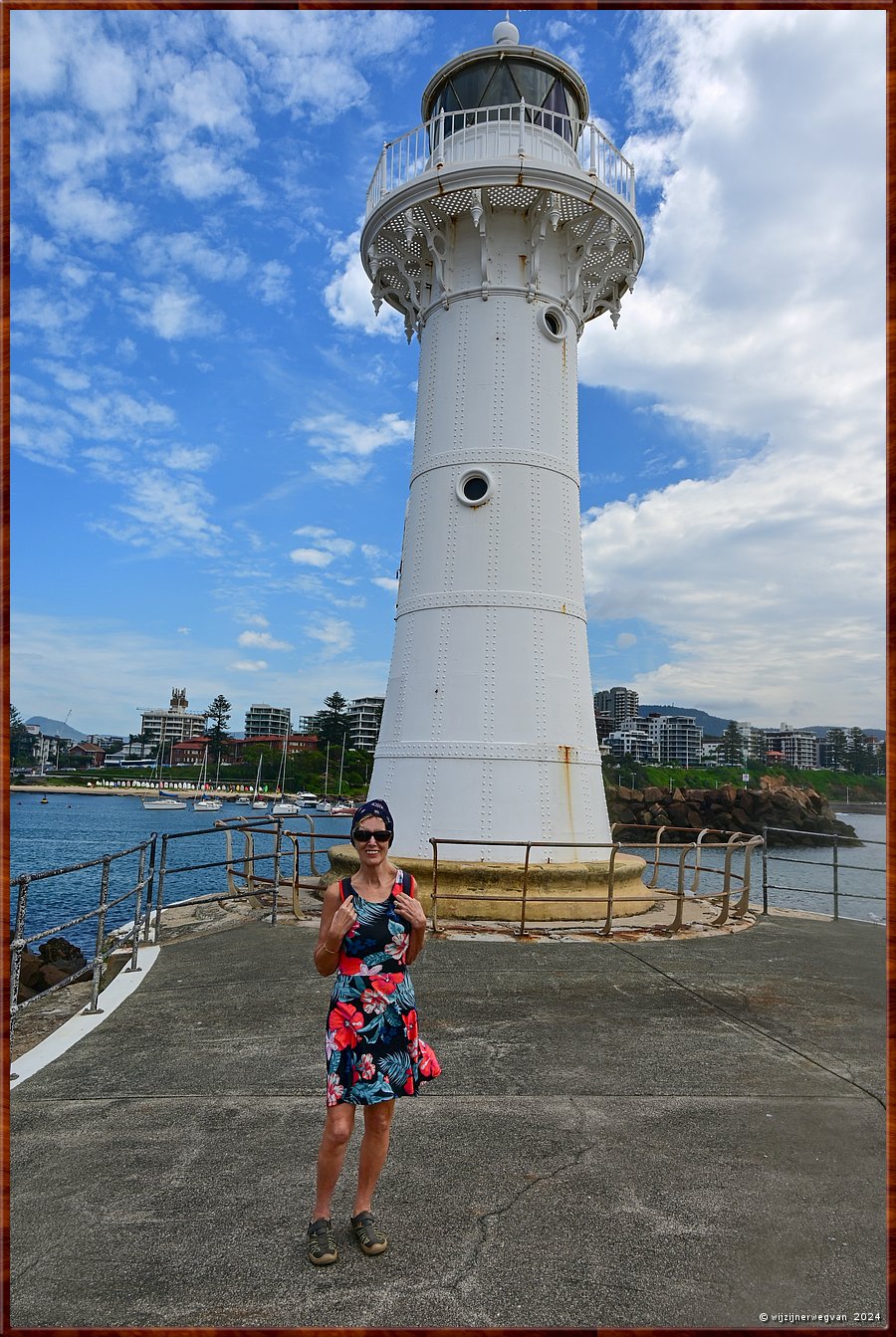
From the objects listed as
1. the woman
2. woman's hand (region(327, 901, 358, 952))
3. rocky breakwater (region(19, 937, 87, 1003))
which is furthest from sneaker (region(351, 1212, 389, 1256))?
rocky breakwater (region(19, 937, 87, 1003))

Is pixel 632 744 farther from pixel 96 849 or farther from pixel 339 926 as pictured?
pixel 339 926

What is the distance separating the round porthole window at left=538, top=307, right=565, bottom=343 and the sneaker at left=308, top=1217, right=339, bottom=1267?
34.4 ft

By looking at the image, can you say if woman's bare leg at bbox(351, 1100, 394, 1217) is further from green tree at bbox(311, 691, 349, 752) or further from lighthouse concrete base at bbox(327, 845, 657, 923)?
green tree at bbox(311, 691, 349, 752)

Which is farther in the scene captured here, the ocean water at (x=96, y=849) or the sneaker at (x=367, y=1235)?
the ocean water at (x=96, y=849)

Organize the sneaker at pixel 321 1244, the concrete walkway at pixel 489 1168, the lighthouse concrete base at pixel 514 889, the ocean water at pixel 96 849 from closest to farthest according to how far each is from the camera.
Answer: the concrete walkway at pixel 489 1168, the sneaker at pixel 321 1244, the lighthouse concrete base at pixel 514 889, the ocean water at pixel 96 849

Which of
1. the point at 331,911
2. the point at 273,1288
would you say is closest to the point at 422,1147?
the point at 273,1288

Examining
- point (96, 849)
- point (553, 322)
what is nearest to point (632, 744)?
point (96, 849)

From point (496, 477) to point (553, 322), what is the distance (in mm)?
2586

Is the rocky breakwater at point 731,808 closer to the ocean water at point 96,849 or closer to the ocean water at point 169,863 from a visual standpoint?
the ocean water at point 169,863

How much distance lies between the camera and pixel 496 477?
10.5 m

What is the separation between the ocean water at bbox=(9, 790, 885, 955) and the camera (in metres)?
18.6

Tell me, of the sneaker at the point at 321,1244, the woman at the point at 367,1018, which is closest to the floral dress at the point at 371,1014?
the woman at the point at 367,1018

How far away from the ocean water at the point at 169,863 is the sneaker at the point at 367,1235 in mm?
1863

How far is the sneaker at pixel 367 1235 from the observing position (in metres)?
2.85
